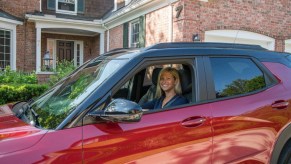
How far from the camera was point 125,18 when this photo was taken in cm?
1412

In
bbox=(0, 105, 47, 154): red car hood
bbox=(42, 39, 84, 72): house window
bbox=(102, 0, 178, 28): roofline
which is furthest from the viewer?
bbox=(42, 39, 84, 72): house window

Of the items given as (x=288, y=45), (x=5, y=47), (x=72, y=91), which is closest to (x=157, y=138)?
(x=72, y=91)

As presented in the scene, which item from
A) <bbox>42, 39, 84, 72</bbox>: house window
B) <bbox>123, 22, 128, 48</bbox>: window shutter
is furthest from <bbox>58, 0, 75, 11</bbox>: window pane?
<bbox>123, 22, 128, 48</bbox>: window shutter

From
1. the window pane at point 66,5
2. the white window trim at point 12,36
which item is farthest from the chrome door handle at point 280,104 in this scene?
the window pane at point 66,5

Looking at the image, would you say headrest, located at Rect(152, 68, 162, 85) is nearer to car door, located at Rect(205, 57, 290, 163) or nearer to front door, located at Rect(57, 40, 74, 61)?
car door, located at Rect(205, 57, 290, 163)

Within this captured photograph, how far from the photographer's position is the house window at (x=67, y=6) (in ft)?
53.8

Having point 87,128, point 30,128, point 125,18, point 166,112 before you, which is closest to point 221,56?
point 166,112

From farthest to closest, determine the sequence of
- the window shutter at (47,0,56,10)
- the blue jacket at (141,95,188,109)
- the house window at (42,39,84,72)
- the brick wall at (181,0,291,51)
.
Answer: the house window at (42,39,84,72), the window shutter at (47,0,56,10), the brick wall at (181,0,291,51), the blue jacket at (141,95,188,109)

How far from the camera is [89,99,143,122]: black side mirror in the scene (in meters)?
2.29

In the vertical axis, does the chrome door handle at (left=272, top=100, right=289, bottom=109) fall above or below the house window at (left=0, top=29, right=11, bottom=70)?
below

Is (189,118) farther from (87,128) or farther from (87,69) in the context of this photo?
(87,69)

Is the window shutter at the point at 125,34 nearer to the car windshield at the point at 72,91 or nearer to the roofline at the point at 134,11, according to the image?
the roofline at the point at 134,11

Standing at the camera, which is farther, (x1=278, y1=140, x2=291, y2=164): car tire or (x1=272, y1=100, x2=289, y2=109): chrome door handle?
(x1=278, y1=140, x2=291, y2=164): car tire

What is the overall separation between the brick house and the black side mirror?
24.7 feet
